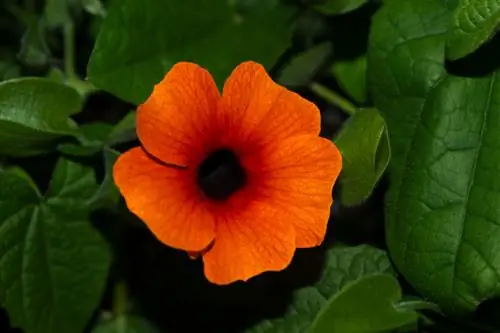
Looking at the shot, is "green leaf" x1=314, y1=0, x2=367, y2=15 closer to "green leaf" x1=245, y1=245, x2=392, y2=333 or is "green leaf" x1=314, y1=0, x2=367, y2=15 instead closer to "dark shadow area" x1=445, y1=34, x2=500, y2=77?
"dark shadow area" x1=445, y1=34, x2=500, y2=77

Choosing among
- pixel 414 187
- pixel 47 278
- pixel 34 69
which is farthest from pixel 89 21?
pixel 414 187

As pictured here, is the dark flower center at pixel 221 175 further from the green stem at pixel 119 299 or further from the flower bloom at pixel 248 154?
the green stem at pixel 119 299

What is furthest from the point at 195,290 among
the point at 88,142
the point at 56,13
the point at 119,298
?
the point at 56,13

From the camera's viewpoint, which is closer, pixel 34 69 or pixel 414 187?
pixel 414 187

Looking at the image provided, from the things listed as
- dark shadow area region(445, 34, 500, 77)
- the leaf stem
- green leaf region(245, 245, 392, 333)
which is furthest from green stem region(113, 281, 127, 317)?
dark shadow area region(445, 34, 500, 77)

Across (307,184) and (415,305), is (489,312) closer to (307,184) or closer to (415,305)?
(415,305)

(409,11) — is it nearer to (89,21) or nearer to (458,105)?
(458,105)
